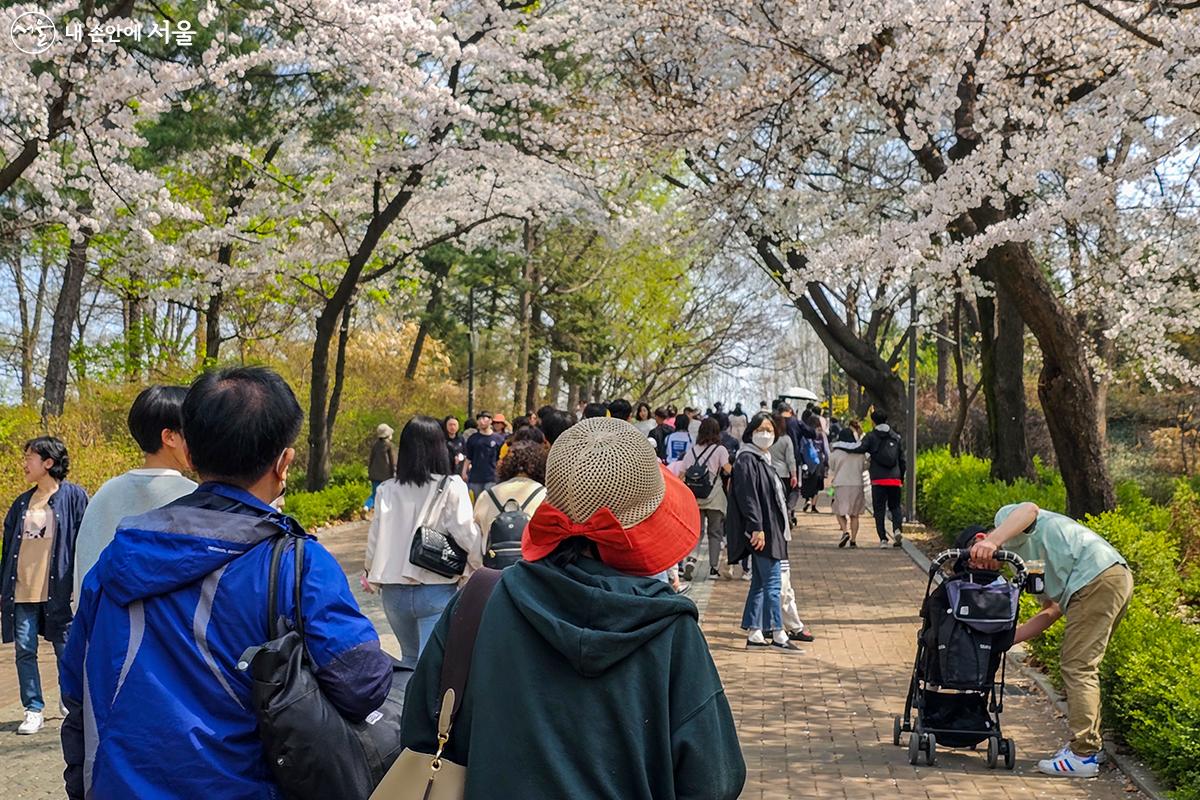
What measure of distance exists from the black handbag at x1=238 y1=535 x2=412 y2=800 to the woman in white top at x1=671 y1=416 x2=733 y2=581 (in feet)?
36.0

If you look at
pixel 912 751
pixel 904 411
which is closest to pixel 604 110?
pixel 904 411

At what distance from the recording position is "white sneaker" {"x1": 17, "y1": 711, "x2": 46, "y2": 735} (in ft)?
24.4

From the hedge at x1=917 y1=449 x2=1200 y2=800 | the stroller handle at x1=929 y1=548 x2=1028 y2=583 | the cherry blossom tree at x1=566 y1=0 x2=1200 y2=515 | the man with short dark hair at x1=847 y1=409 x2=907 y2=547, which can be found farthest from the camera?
the man with short dark hair at x1=847 y1=409 x2=907 y2=547

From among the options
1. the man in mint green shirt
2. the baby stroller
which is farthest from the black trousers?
the man in mint green shirt

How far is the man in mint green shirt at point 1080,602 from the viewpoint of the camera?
691 centimetres

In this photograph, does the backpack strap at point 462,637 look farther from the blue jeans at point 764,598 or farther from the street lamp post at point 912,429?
the street lamp post at point 912,429

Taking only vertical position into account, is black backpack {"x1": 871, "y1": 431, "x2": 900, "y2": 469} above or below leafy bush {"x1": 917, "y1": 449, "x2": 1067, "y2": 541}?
above

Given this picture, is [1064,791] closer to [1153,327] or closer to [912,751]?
[912,751]

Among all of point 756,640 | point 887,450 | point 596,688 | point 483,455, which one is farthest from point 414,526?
point 887,450

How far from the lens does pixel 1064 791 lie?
6.69 metres

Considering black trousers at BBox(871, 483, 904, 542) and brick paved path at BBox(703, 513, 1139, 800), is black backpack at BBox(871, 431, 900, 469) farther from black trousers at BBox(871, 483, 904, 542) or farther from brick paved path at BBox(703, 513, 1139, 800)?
brick paved path at BBox(703, 513, 1139, 800)

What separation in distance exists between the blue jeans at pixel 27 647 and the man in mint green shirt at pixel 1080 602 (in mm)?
5283

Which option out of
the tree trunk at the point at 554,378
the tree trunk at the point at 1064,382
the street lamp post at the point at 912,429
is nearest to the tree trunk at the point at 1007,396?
the street lamp post at the point at 912,429

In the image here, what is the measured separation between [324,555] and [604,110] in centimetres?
1760
